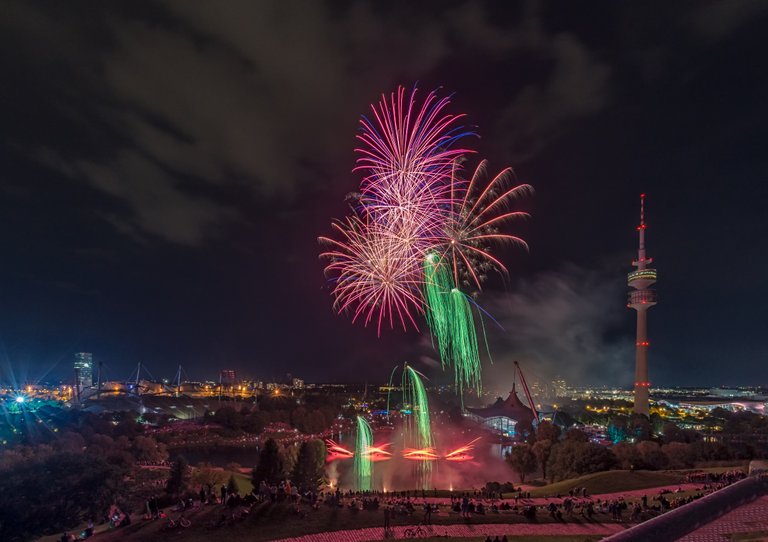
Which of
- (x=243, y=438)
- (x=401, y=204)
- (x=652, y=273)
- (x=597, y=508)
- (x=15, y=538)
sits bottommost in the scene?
(x=243, y=438)

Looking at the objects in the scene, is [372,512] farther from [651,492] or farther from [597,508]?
[651,492]

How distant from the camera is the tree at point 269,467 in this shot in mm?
39344

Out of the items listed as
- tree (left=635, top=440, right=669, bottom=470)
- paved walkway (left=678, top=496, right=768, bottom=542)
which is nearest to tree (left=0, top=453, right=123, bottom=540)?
paved walkway (left=678, top=496, right=768, bottom=542)

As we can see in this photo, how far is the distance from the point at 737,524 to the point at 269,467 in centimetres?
3227

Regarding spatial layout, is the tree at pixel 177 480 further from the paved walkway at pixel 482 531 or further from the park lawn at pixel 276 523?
the paved walkway at pixel 482 531

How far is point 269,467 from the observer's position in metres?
39.6

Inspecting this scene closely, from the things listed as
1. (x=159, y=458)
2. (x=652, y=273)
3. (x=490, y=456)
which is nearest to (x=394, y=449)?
(x=490, y=456)

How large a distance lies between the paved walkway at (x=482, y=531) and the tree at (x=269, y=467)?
1826 cm

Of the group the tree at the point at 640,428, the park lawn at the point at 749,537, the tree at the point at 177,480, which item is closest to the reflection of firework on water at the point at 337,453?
the tree at the point at 177,480

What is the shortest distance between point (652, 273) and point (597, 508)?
106 metres

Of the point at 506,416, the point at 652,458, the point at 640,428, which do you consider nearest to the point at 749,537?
the point at 652,458

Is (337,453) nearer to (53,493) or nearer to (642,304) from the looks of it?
(53,493)

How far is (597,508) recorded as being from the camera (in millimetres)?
26922

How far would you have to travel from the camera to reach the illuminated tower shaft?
373 feet
